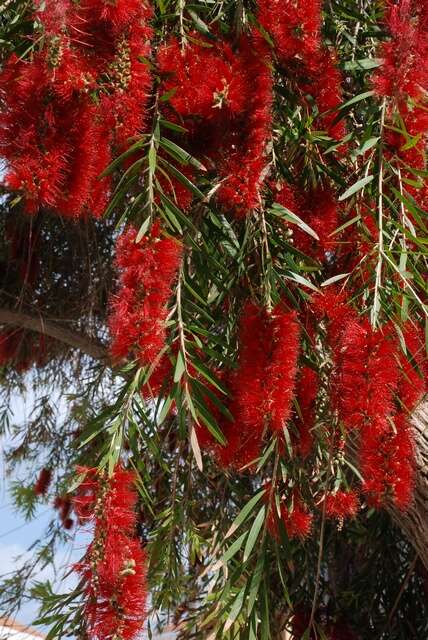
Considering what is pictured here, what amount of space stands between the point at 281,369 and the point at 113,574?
28cm

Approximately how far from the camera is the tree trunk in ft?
5.63

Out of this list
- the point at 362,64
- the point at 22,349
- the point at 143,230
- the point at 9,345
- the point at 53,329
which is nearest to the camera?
the point at 143,230

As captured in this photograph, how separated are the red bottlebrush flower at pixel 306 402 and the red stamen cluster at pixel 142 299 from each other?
0.92 ft

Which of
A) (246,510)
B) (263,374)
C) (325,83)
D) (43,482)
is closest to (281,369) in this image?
(263,374)

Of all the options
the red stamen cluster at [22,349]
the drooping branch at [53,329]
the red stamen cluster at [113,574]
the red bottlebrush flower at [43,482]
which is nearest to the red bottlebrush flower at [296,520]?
the red stamen cluster at [113,574]

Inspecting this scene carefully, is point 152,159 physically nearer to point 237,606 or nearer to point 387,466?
point 387,466

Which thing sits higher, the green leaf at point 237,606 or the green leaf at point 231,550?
the green leaf at point 231,550

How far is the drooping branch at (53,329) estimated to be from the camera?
2.71 meters

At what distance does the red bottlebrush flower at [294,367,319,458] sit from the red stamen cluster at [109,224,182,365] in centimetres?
28

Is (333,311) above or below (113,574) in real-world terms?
above

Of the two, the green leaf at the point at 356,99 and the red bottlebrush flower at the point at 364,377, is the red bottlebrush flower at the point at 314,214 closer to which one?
the green leaf at the point at 356,99

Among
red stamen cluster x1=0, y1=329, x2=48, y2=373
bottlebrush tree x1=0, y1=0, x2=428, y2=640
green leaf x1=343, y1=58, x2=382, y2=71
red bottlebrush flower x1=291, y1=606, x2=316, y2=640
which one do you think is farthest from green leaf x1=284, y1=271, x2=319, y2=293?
red stamen cluster x1=0, y1=329, x2=48, y2=373

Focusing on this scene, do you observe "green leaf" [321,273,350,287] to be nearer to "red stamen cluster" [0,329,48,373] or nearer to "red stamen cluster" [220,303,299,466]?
"red stamen cluster" [220,303,299,466]

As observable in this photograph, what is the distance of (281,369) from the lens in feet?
3.57
